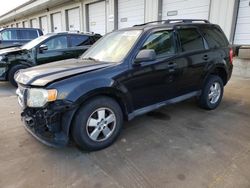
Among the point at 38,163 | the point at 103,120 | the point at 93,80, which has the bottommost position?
the point at 38,163

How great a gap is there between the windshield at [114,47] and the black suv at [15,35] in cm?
809

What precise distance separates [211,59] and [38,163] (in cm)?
356

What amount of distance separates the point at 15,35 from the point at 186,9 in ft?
27.6

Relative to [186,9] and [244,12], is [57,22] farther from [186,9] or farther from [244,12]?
[244,12]

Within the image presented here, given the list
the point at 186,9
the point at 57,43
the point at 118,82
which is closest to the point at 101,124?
the point at 118,82

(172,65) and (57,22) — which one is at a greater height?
(57,22)

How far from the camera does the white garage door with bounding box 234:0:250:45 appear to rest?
283 inches

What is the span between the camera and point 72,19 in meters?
16.9

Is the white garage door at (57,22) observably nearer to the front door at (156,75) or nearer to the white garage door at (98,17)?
the white garage door at (98,17)

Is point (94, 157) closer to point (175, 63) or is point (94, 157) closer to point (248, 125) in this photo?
point (175, 63)

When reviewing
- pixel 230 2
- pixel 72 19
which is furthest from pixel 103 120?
pixel 72 19

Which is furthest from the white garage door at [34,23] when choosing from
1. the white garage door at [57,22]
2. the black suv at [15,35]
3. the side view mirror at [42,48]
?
the side view mirror at [42,48]

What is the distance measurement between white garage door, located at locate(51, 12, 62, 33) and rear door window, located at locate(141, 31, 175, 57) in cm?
1718

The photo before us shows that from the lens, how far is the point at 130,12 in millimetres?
11547
